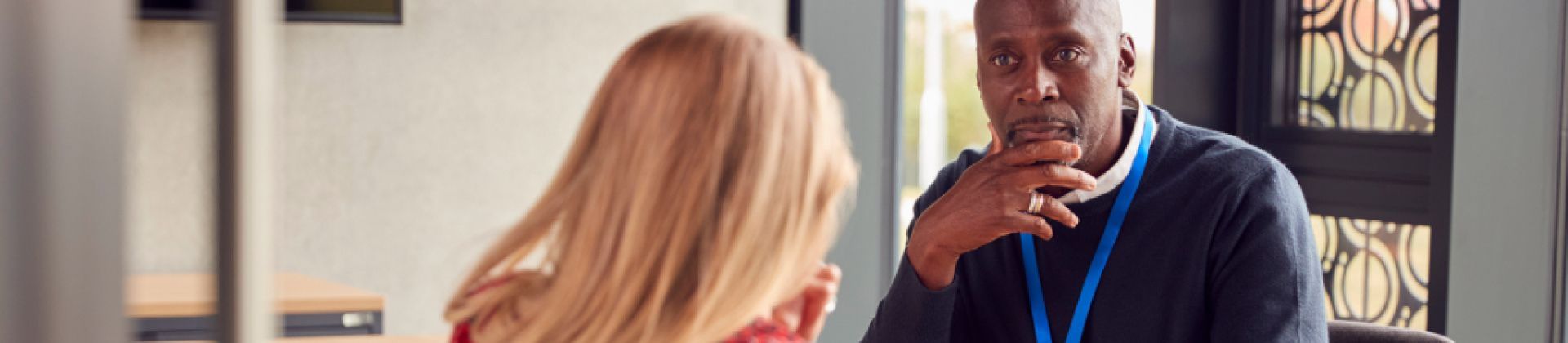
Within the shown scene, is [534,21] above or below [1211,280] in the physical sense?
above

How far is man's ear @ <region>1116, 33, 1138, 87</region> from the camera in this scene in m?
1.58

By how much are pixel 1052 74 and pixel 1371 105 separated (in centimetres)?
137

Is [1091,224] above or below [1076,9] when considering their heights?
below

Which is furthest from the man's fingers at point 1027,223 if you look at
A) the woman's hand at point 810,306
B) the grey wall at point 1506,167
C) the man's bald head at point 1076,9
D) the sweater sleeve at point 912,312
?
the grey wall at point 1506,167

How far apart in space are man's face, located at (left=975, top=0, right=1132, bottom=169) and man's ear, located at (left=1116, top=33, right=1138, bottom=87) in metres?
0.04

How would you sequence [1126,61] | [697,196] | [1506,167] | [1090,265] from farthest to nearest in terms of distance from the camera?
[1506,167]
[1126,61]
[1090,265]
[697,196]

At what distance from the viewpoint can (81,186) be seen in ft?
1.42

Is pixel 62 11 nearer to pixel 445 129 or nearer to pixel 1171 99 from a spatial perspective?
pixel 1171 99

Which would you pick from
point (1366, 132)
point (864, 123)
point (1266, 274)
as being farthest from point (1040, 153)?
point (864, 123)

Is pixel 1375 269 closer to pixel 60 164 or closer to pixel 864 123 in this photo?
pixel 864 123

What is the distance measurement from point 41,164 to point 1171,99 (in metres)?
2.66

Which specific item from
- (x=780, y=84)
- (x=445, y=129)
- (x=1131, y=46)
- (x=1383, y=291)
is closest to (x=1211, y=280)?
(x=1131, y=46)

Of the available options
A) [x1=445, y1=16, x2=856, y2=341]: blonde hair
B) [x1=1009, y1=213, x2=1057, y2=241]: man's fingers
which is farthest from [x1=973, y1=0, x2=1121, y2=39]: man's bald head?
[x1=445, y1=16, x2=856, y2=341]: blonde hair

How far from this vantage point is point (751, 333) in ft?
3.24
